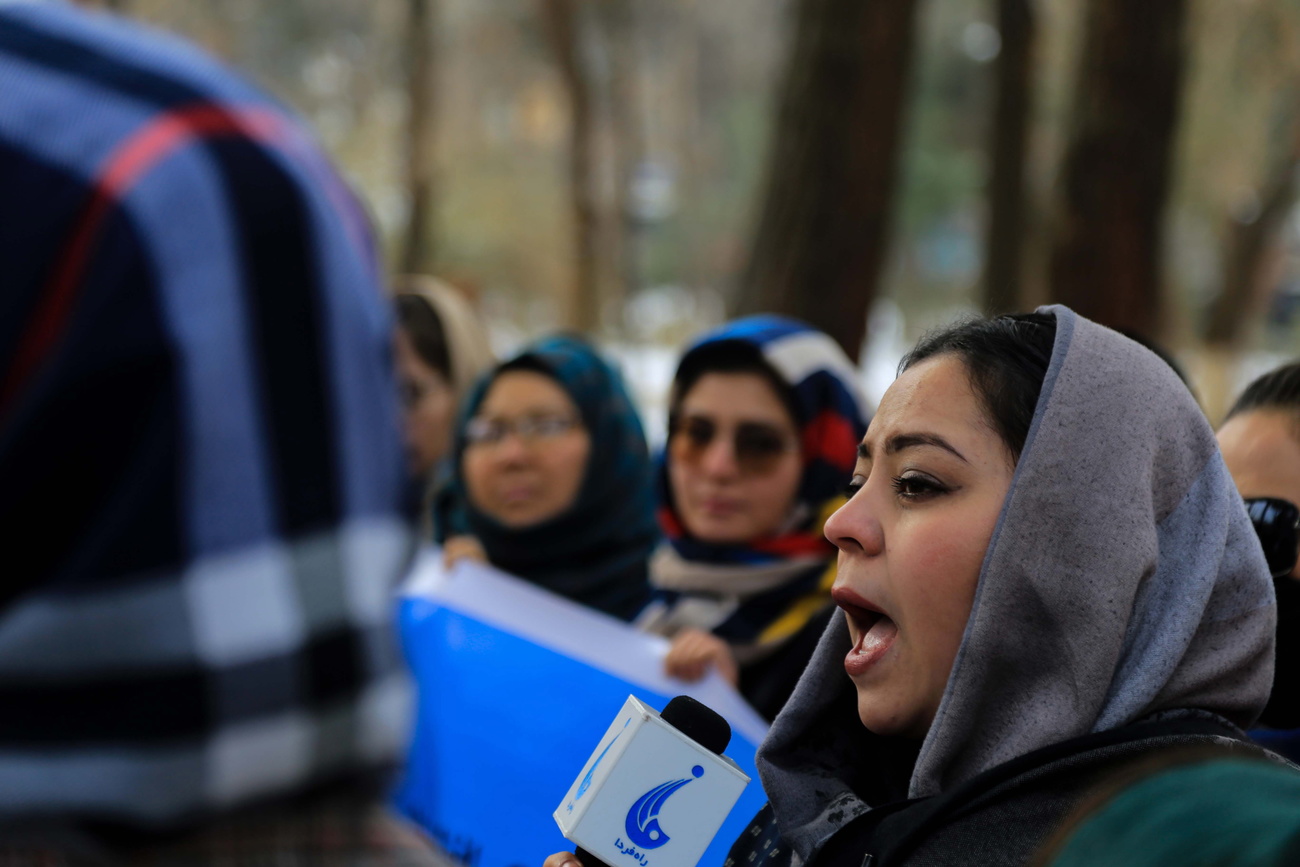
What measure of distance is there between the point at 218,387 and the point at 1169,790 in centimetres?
73

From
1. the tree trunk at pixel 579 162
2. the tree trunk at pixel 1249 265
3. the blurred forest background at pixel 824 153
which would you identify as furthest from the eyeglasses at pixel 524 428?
the tree trunk at pixel 1249 265

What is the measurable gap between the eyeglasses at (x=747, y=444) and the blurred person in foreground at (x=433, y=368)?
142 centimetres

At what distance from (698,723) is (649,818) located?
130 millimetres

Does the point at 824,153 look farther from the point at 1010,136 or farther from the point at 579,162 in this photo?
the point at 579,162

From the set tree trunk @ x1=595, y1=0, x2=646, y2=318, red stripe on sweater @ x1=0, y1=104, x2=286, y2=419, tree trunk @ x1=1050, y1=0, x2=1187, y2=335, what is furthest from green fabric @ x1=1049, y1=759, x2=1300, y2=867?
tree trunk @ x1=595, y1=0, x2=646, y2=318

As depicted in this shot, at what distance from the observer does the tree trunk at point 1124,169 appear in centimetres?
647

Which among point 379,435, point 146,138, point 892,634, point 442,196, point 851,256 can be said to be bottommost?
point 442,196

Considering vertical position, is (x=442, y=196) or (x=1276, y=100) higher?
(x=1276, y=100)

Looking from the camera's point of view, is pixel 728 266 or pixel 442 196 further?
pixel 728 266

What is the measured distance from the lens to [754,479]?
122 inches

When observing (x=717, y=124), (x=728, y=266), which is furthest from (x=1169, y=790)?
(x=717, y=124)

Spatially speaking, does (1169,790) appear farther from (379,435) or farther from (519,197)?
(519,197)

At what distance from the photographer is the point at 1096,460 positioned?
1.46 metres

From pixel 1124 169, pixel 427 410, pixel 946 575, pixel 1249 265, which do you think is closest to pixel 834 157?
pixel 1124 169
